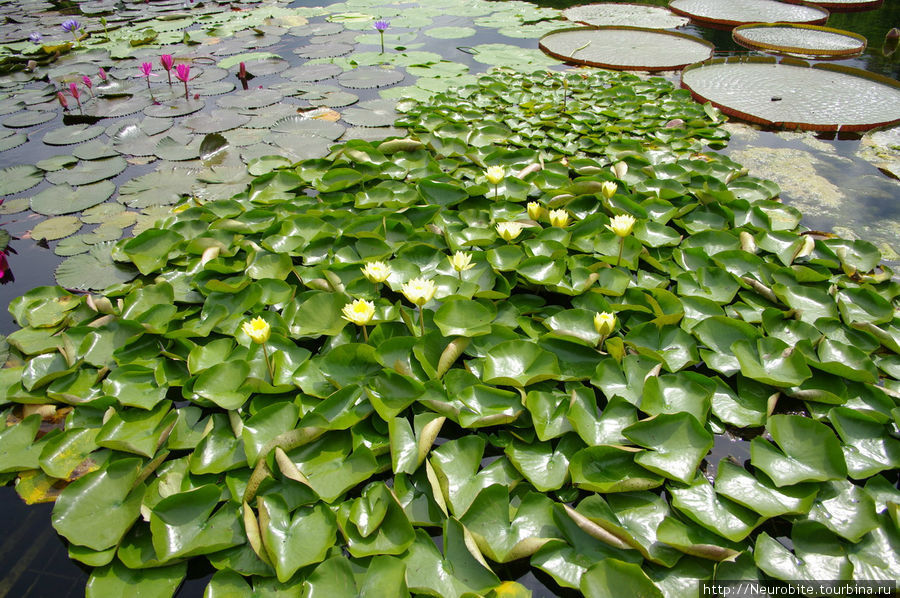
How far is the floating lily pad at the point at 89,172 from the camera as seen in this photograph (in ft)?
11.0

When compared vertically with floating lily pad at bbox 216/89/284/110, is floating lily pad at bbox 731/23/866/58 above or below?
above

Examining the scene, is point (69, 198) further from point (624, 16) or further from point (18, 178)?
point (624, 16)

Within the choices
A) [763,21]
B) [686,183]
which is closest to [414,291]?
[686,183]

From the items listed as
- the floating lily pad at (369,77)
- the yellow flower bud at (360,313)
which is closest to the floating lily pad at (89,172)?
the floating lily pad at (369,77)

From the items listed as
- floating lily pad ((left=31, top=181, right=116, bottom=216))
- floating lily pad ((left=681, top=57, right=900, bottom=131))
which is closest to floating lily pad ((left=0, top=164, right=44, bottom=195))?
floating lily pad ((left=31, top=181, right=116, bottom=216))

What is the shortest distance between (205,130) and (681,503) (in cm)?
424

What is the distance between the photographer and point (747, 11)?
7.36 metres

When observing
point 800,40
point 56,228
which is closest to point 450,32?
point 800,40

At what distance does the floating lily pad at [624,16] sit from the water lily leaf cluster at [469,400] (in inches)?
209

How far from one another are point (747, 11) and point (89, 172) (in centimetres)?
882

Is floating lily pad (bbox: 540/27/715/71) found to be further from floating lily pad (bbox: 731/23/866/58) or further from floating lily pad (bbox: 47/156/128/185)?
floating lily pad (bbox: 47/156/128/185)

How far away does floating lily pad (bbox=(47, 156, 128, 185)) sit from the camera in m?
3.35

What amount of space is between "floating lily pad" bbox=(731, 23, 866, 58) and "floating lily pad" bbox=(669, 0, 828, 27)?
1.51ft

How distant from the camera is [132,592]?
137cm
